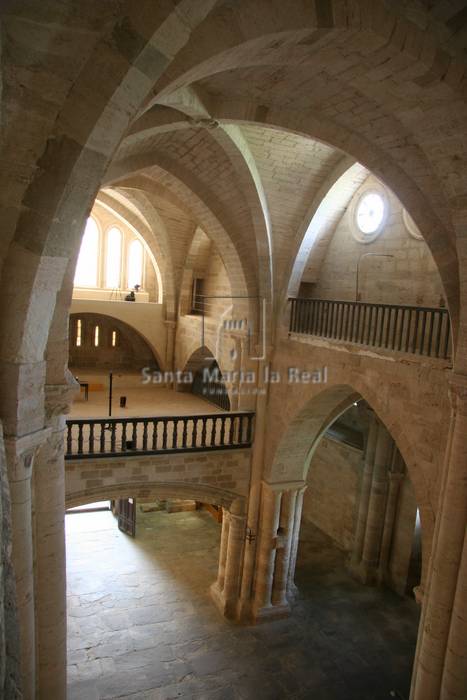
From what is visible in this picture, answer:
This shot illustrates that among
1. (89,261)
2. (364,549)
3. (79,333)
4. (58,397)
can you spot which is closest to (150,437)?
(364,549)

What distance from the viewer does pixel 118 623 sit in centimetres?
985

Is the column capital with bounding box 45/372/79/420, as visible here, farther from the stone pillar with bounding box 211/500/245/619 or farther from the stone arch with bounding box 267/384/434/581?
the stone pillar with bounding box 211/500/245/619

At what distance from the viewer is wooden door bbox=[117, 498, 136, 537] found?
42.5 ft

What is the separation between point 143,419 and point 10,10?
7185mm

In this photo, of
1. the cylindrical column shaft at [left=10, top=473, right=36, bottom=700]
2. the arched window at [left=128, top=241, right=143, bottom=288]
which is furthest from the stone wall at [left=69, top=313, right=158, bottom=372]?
the cylindrical column shaft at [left=10, top=473, right=36, bottom=700]

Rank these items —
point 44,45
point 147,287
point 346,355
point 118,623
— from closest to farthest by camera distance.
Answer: point 44,45 < point 346,355 < point 118,623 < point 147,287

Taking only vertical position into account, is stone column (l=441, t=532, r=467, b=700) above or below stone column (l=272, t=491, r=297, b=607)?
above

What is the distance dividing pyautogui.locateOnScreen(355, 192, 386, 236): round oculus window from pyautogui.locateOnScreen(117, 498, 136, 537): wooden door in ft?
28.3

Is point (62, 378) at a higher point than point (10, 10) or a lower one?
lower

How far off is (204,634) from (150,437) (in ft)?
13.1

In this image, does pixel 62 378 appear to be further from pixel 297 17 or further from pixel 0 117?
pixel 297 17

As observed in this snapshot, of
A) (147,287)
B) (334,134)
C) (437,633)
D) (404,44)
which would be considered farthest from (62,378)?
(147,287)

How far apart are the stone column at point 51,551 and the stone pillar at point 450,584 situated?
158 inches

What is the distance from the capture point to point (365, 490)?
480 inches
